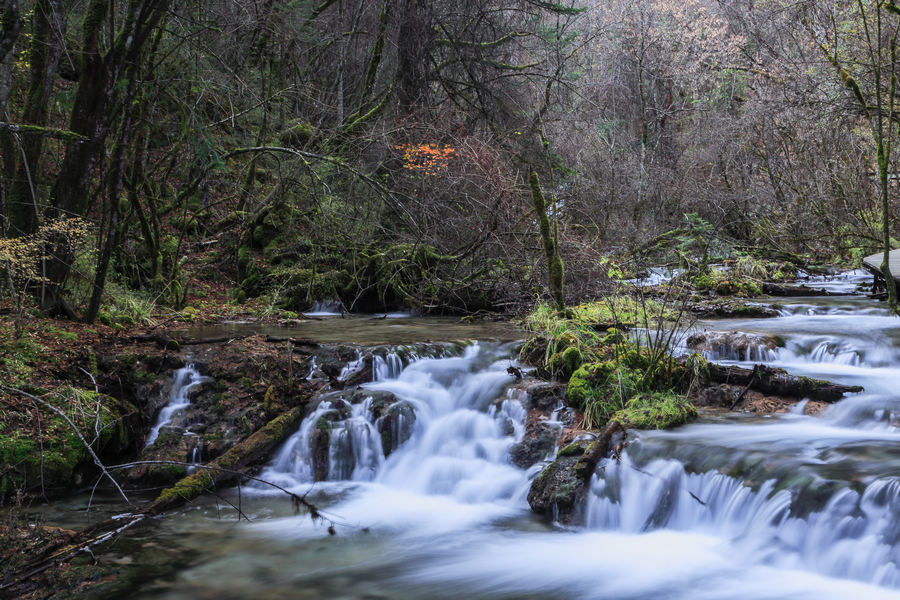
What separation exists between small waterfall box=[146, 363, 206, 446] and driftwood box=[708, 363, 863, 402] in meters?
5.82

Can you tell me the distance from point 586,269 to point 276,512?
7.18 metres

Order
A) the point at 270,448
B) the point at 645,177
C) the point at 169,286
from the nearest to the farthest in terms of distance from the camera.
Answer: the point at 270,448 → the point at 169,286 → the point at 645,177

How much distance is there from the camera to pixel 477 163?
12234mm

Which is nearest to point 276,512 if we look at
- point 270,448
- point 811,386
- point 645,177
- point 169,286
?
point 270,448

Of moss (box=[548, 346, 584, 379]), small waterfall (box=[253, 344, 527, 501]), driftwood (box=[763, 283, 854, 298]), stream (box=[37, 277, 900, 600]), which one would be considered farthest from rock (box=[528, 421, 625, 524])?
driftwood (box=[763, 283, 854, 298])

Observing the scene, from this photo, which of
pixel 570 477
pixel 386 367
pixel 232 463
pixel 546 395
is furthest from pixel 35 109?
pixel 570 477

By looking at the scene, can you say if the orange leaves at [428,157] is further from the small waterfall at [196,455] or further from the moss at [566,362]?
the small waterfall at [196,455]

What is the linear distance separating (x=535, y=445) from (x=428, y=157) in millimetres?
7564

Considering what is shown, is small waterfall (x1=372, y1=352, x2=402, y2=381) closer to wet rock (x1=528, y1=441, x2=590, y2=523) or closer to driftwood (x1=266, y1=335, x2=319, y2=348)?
driftwood (x1=266, y1=335, x2=319, y2=348)

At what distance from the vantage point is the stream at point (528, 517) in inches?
187

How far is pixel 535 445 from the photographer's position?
6789mm

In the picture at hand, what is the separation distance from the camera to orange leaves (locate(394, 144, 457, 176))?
12.6m

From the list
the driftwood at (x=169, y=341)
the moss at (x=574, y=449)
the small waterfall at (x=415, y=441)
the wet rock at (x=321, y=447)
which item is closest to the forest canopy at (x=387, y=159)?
the driftwood at (x=169, y=341)

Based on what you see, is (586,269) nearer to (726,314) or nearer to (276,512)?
(726,314)
